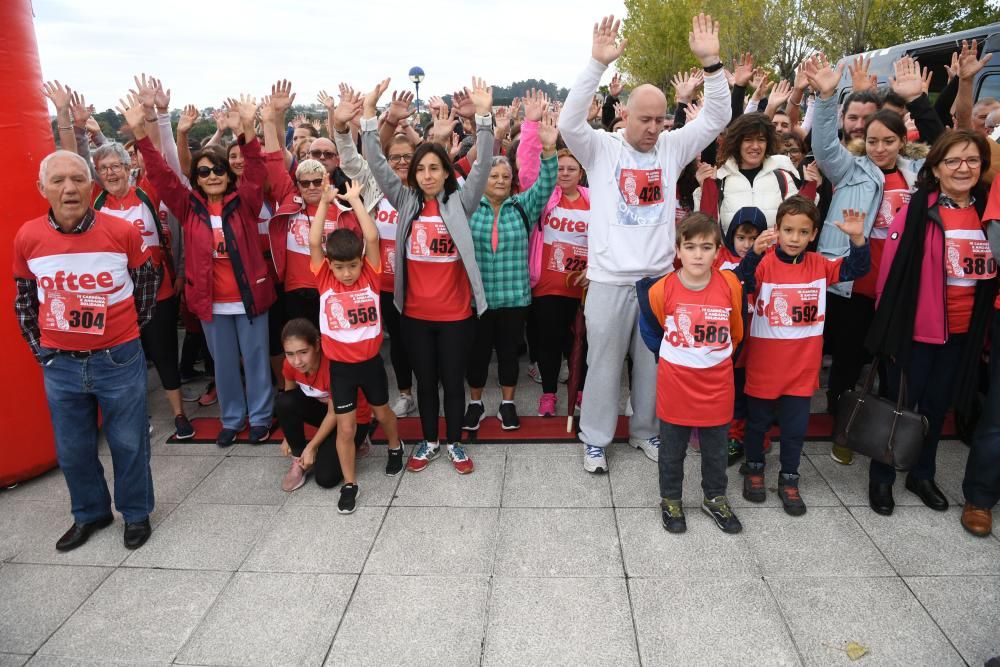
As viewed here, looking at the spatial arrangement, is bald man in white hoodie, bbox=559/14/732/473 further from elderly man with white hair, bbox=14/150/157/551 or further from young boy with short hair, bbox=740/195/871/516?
elderly man with white hair, bbox=14/150/157/551

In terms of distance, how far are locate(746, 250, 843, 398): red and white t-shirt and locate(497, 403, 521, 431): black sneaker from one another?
1.75 m

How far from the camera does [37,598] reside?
298cm

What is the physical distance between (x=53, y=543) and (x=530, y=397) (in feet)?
10.7

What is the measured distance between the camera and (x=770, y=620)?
268 cm

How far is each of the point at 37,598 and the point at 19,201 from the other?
226cm

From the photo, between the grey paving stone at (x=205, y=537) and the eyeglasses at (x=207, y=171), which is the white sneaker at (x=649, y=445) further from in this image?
the eyeglasses at (x=207, y=171)

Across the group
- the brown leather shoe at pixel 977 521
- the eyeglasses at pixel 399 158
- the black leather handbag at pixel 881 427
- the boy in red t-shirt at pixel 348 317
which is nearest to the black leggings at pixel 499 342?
the boy in red t-shirt at pixel 348 317

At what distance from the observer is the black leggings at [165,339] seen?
4.50 m

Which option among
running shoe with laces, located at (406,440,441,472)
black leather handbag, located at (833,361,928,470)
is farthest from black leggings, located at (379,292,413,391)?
black leather handbag, located at (833,361,928,470)

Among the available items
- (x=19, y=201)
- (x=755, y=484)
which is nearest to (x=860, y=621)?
(x=755, y=484)

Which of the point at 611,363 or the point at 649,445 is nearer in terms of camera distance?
the point at 611,363

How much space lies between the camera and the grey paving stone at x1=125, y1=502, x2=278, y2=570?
126 inches

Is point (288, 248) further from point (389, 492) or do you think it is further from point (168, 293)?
point (389, 492)

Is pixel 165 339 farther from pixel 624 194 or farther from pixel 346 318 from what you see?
pixel 624 194
